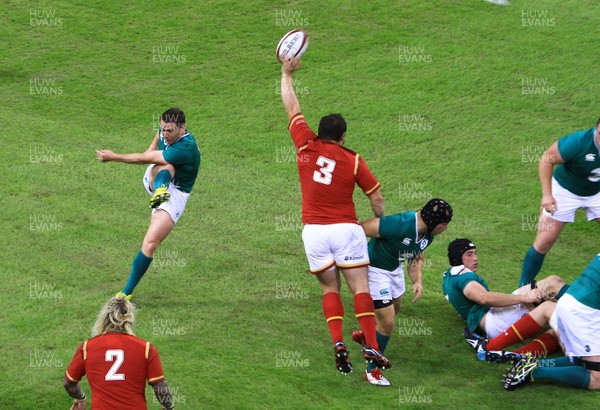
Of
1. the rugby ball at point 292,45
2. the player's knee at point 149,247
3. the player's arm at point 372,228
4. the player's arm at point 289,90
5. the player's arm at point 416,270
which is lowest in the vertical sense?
the player's arm at point 416,270

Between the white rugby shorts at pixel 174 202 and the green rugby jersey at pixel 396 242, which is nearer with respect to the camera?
the green rugby jersey at pixel 396 242

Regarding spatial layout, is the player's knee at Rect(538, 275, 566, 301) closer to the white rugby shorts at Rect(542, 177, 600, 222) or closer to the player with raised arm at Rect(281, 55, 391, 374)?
the white rugby shorts at Rect(542, 177, 600, 222)

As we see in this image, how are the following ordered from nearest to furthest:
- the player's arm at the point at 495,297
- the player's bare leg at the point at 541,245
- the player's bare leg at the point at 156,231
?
the player's arm at the point at 495,297 < the player's bare leg at the point at 156,231 < the player's bare leg at the point at 541,245

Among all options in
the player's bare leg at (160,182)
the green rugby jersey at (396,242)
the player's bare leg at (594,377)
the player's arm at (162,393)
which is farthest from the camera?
the player's bare leg at (160,182)

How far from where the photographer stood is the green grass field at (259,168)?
31.7 ft

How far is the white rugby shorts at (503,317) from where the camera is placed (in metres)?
10.1

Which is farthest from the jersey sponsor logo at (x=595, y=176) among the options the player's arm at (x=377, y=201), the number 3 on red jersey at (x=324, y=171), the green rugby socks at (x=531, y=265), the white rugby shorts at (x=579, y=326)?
the number 3 on red jersey at (x=324, y=171)

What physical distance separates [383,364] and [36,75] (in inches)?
461

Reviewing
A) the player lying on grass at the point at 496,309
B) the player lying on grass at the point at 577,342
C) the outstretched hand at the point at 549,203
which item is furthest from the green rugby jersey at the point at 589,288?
the outstretched hand at the point at 549,203

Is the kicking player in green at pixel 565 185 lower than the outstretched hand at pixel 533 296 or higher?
higher

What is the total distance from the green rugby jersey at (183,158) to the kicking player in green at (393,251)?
2.53 metres

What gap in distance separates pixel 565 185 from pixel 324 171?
3358 millimetres

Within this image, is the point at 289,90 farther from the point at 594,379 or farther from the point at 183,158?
the point at 594,379

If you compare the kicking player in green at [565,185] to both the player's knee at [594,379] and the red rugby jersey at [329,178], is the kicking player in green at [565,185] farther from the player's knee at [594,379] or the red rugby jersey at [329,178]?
the red rugby jersey at [329,178]
